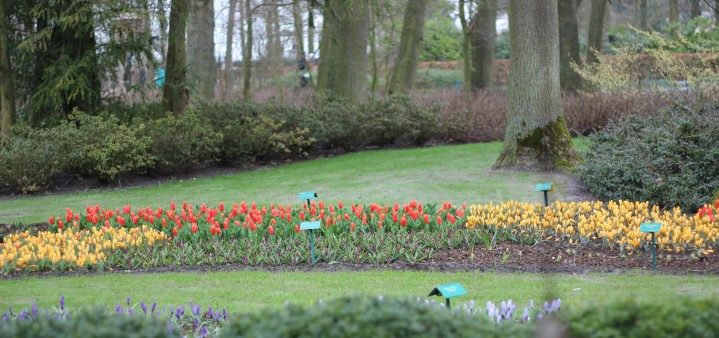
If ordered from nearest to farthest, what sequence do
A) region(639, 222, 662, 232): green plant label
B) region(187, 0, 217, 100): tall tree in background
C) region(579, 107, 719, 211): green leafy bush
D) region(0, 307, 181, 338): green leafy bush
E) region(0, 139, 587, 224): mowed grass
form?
region(0, 307, 181, 338): green leafy bush, region(639, 222, 662, 232): green plant label, region(579, 107, 719, 211): green leafy bush, region(0, 139, 587, 224): mowed grass, region(187, 0, 217, 100): tall tree in background

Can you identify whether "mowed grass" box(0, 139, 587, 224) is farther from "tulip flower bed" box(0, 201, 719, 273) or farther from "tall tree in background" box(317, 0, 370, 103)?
"tall tree in background" box(317, 0, 370, 103)

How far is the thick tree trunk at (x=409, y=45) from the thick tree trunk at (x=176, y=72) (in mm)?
10708

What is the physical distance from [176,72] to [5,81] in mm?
3428

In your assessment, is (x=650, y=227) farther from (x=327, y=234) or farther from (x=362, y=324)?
(x=362, y=324)

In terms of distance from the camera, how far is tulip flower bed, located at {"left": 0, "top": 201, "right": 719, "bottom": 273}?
917cm

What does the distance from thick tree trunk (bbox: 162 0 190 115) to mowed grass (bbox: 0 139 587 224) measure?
2.34 meters

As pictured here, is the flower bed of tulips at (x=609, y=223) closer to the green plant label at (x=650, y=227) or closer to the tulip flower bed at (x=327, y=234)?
the tulip flower bed at (x=327, y=234)

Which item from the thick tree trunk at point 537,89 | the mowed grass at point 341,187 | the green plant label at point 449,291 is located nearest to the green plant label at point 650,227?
the green plant label at point 449,291

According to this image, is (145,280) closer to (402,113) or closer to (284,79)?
(402,113)

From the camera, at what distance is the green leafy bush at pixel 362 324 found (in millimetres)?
3549

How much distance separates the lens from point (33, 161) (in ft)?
50.2

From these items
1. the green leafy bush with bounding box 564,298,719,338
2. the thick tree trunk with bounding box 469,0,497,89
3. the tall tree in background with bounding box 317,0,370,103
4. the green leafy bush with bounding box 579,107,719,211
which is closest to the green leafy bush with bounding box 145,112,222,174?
the tall tree in background with bounding box 317,0,370,103

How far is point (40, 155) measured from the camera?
50.0 ft

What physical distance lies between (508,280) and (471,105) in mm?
15610
